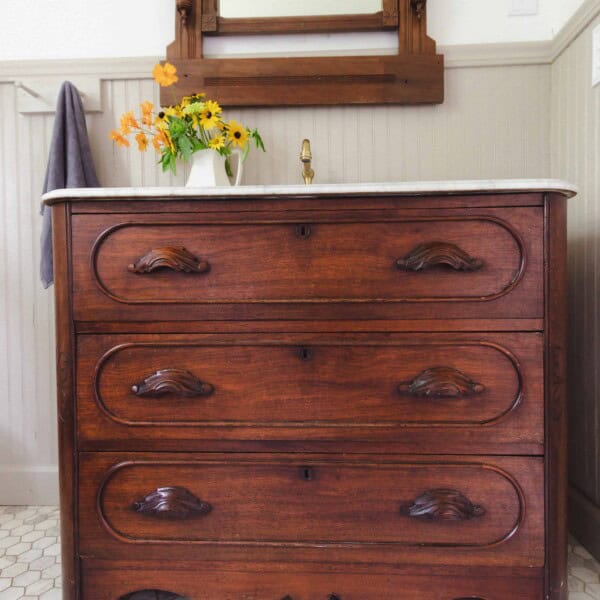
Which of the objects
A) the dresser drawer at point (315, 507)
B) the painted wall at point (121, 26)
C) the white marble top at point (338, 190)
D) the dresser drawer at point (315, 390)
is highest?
the painted wall at point (121, 26)

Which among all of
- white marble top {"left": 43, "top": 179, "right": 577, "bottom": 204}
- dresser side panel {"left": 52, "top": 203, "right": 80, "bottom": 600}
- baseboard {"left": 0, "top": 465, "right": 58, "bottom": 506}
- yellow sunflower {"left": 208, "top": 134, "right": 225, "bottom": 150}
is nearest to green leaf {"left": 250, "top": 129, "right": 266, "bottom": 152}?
yellow sunflower {"left": 208, "top": 134, "right": 225, "bottom": 150}

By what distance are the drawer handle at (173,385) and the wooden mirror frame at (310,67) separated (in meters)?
0.95

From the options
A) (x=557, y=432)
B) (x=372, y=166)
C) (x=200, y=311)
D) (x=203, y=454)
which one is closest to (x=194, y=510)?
(x=203, y=454)

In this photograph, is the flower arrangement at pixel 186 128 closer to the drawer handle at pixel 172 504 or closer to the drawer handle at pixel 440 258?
the drawer handle at pixel 440 258

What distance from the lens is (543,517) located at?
2.93 feet

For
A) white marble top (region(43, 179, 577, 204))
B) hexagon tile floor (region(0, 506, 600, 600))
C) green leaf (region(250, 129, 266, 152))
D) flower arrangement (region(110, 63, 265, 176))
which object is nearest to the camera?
white marble top (region(43, 179, 577, 204))

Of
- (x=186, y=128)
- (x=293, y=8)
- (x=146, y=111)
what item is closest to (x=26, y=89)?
(x=146, y=111)

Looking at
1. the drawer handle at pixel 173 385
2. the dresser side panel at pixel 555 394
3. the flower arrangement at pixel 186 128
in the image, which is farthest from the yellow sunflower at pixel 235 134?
the dresser side panel at pixel 555 394

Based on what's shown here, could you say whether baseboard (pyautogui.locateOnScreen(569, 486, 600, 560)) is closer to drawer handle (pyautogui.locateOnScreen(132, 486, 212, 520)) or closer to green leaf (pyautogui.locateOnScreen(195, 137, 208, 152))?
drawer handle (pyautogui.locateOnScreen(132, 486, 212, 520))

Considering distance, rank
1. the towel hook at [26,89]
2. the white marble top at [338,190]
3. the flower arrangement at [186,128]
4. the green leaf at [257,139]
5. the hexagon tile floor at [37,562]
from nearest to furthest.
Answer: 1. the white marble top at [338,190]
2. the hexagon tile floor at [37,562]
3. the flower arrangement at [186,128]
4. the green leaf at [257,139]
5. the towel hook at [26,89]

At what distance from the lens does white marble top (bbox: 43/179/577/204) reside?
0.86m

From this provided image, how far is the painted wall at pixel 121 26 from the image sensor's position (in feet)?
4.68

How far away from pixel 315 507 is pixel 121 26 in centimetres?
160

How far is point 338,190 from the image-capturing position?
2.89 feet
